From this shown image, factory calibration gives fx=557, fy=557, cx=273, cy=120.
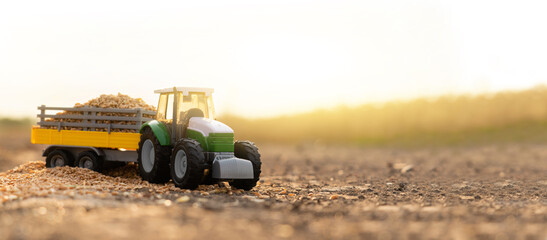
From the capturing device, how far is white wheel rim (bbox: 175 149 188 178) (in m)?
12.0

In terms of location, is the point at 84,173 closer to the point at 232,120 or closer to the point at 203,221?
the point at 203,221

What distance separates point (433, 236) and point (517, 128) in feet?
99.8

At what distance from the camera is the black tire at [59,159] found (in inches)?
594

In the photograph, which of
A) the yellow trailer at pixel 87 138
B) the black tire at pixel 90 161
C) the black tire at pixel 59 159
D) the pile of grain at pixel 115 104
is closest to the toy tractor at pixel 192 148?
the yellow trailer at pixel 87 138

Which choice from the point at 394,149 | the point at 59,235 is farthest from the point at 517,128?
the point at 59,235

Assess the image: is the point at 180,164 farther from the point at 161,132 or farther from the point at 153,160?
the point at 153,160

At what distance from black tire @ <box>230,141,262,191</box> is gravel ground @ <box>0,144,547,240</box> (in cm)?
29

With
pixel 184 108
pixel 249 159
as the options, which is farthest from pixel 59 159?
pixel 249 159

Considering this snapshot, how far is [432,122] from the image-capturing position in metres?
38.4

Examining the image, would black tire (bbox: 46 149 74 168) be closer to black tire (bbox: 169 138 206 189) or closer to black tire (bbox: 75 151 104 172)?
black tire (bbox: 75 151 104 172)

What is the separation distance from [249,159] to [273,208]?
3.45 metres

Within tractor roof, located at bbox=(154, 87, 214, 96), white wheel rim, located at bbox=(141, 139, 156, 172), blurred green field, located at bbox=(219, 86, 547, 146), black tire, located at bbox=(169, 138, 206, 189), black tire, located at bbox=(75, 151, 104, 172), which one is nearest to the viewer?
black tire, located at bbox=(169, 138, 206, 189)

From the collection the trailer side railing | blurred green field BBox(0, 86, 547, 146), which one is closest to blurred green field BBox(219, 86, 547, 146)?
blurred green field BBox(0, 86, 547, 146)

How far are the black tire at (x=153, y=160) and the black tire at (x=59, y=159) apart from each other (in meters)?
3.04
